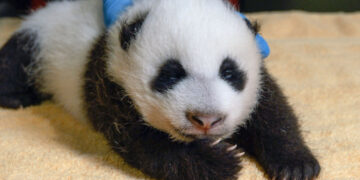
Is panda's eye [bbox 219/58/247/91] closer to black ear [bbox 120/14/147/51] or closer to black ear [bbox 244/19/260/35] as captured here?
black ear [bbox 244/19/260/35]

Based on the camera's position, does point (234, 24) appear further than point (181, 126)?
Yes

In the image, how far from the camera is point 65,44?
2.74 m

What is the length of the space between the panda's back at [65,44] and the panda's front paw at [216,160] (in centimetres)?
96

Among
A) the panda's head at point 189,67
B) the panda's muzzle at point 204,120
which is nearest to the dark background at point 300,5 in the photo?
the panda's head at point 189,67

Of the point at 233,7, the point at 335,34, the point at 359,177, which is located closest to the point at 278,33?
the point at 335,34

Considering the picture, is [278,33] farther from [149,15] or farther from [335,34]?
[149,15]

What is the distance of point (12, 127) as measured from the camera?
2.65 meters

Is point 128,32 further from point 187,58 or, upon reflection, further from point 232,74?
point 232,74

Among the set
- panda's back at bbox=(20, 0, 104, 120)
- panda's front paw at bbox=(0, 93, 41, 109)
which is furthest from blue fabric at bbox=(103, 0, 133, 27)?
panda's front paw at bbox=(0, 93, 41, 109)

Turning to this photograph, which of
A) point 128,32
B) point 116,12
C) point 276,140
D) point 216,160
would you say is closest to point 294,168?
point 276,140

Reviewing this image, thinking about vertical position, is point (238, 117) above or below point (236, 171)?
above

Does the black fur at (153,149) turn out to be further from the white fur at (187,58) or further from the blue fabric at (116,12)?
the blue fabric at (116,12)

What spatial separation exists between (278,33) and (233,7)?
8.27 ft

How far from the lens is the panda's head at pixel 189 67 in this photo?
1788 mm
